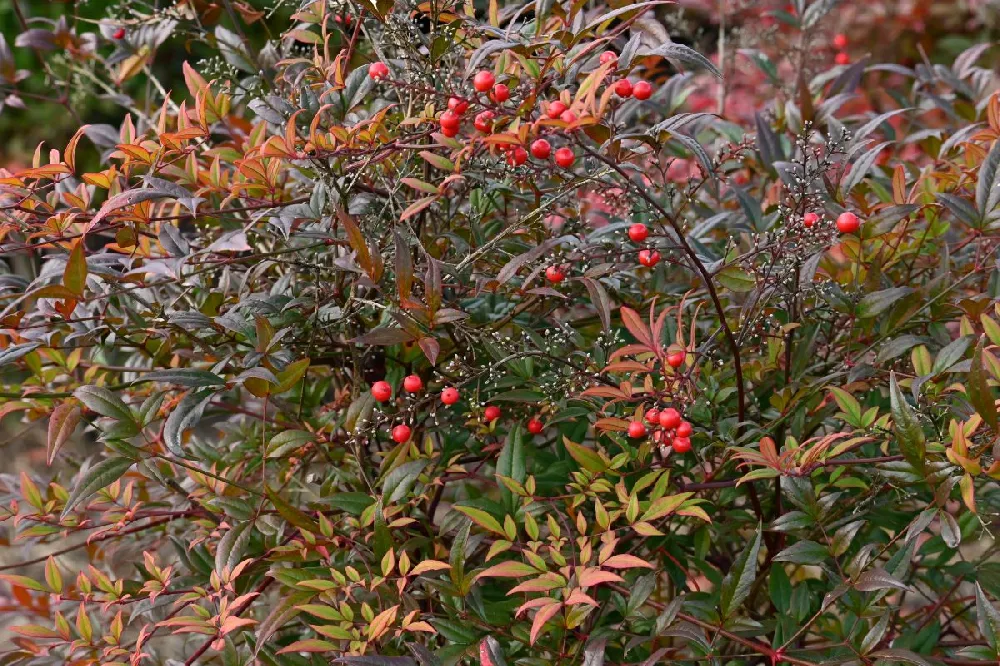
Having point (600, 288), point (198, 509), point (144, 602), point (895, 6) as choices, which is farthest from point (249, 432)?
point (895, 6)

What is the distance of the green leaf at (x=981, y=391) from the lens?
1.00m

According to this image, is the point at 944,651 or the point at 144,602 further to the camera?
the point at 944,651

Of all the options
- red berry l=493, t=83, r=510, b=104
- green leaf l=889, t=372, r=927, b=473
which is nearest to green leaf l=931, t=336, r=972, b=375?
green leaf l=889, t=372, r=927, b=473

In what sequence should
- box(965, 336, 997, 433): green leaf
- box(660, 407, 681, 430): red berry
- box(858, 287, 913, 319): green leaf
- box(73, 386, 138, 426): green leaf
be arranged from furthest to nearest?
box(858, 287, 913, 319): green leaf
box(73, 386, 138, 426): green leaf
box(660, 407, 681, 430): red berry
box(965, 336, 997, 433): green leaf

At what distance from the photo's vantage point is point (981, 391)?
1009 millimetres

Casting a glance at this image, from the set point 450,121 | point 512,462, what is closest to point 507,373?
point 512,462

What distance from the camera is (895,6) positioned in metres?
4.91

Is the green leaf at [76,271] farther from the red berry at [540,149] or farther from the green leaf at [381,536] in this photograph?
the red berry at [540,149]

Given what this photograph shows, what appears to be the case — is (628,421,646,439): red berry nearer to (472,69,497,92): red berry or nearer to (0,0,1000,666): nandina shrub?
(0,0,1000,666): nandina shrub

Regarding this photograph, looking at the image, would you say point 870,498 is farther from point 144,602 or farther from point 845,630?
point 144,602

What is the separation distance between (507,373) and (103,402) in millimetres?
567

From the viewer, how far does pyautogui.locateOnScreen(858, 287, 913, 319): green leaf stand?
132 centimetres

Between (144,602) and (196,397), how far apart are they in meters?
0.33

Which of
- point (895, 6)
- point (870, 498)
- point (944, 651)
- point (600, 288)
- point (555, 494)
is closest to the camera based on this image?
point (600, 288)
